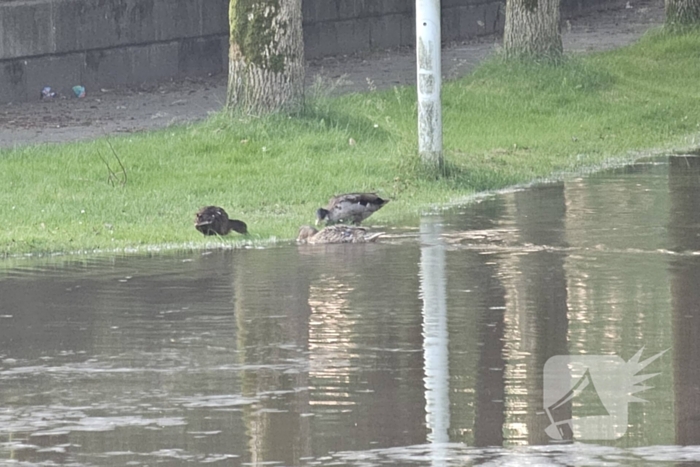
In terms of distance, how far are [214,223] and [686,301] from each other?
3.51 meters

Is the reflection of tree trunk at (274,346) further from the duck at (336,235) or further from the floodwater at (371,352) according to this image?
the duck at (336,235)

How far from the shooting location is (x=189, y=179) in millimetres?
13758

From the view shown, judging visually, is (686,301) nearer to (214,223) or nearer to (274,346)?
(274,346)

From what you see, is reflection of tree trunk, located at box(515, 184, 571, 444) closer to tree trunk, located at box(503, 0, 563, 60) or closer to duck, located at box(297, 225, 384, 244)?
duck, located at box(297, 225, 384, 244)

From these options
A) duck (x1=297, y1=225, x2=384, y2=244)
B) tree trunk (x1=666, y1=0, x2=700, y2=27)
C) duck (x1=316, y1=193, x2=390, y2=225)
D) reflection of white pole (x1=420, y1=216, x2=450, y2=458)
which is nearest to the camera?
reflection of white pole (x1=420, y1=216, x2=450, y2=458)

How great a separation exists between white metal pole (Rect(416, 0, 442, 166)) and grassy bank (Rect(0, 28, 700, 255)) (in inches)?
7.8

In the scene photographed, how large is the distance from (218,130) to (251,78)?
0.66 meters

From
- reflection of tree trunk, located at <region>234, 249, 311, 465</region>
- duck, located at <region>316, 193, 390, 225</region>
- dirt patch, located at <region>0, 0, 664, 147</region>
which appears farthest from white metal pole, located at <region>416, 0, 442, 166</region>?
dirt patch, located at <region>0, 0, 664, 147</region>

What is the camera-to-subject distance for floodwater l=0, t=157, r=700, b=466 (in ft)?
20.4

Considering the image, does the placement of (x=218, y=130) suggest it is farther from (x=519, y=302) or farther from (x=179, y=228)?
(x=519, y=302)

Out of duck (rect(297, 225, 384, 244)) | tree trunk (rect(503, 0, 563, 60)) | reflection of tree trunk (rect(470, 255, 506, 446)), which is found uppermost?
tree trunk (rect(503, 0, 563, 60))

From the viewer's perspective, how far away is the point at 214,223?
10.9 meters

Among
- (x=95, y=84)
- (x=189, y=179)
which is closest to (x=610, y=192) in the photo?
(x=189, y=179)

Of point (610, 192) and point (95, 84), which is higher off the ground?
point (95, 84)
